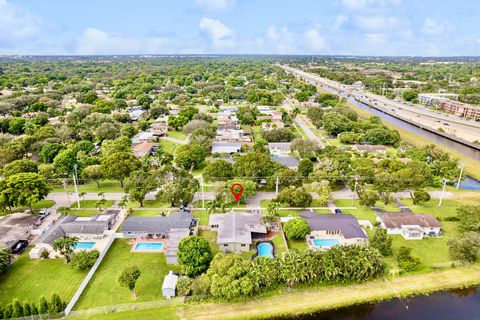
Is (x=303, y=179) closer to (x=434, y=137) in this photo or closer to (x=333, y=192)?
(x=333, y=192)

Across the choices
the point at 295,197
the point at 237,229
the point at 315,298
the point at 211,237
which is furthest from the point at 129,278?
the point at 295,197

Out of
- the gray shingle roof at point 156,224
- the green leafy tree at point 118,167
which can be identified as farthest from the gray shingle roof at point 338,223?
the green leafy tree at point 118,167

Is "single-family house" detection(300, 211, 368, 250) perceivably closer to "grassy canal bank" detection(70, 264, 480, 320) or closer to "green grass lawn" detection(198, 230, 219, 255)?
"grassy canal bank" detection(70, 264, 480, 320)

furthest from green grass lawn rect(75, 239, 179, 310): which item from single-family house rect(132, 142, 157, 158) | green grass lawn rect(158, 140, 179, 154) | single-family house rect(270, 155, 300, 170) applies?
green grass lawn rect(158, 140, 179, 154)

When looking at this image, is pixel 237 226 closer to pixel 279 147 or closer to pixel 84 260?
pixel 84 260

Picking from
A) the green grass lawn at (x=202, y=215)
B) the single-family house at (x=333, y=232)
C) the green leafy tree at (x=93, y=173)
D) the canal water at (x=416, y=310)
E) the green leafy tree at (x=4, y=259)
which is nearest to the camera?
the canal water at (x=416, y=310)

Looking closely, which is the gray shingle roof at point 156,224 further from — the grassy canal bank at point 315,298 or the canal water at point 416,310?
the canal water at point 416,310
